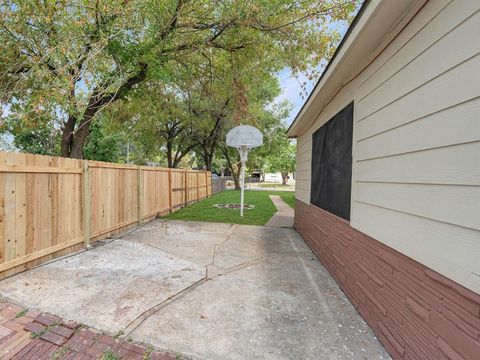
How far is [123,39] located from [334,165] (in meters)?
5.14

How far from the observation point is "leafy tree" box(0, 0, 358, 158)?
15.1 feet

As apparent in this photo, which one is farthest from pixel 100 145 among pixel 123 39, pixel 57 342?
pixel 57 342

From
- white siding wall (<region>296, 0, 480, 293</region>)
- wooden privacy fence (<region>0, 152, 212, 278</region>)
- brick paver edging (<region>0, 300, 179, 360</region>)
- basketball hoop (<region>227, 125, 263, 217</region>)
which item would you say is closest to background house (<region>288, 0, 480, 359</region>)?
white siding wall (<region>296, 0, 480, 293</region>)

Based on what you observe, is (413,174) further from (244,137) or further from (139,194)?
(244,137)

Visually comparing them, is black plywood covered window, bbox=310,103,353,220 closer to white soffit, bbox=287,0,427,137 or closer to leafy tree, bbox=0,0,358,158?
white soffit, bbox=287,0,427,137

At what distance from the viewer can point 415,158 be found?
5.87ft

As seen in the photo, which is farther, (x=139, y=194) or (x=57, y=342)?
(x=139, y=194)

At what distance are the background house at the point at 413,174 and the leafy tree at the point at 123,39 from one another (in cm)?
312

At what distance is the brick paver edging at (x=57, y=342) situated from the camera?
1.83 m

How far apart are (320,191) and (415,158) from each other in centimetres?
259

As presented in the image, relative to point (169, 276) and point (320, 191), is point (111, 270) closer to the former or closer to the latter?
point (169, 276)

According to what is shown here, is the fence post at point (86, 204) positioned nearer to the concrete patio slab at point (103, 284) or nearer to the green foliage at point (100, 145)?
the concrete patio slab at point (103, 284)

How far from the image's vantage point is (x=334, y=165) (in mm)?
3639

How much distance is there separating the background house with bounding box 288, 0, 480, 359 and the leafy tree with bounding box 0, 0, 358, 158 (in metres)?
3.12
